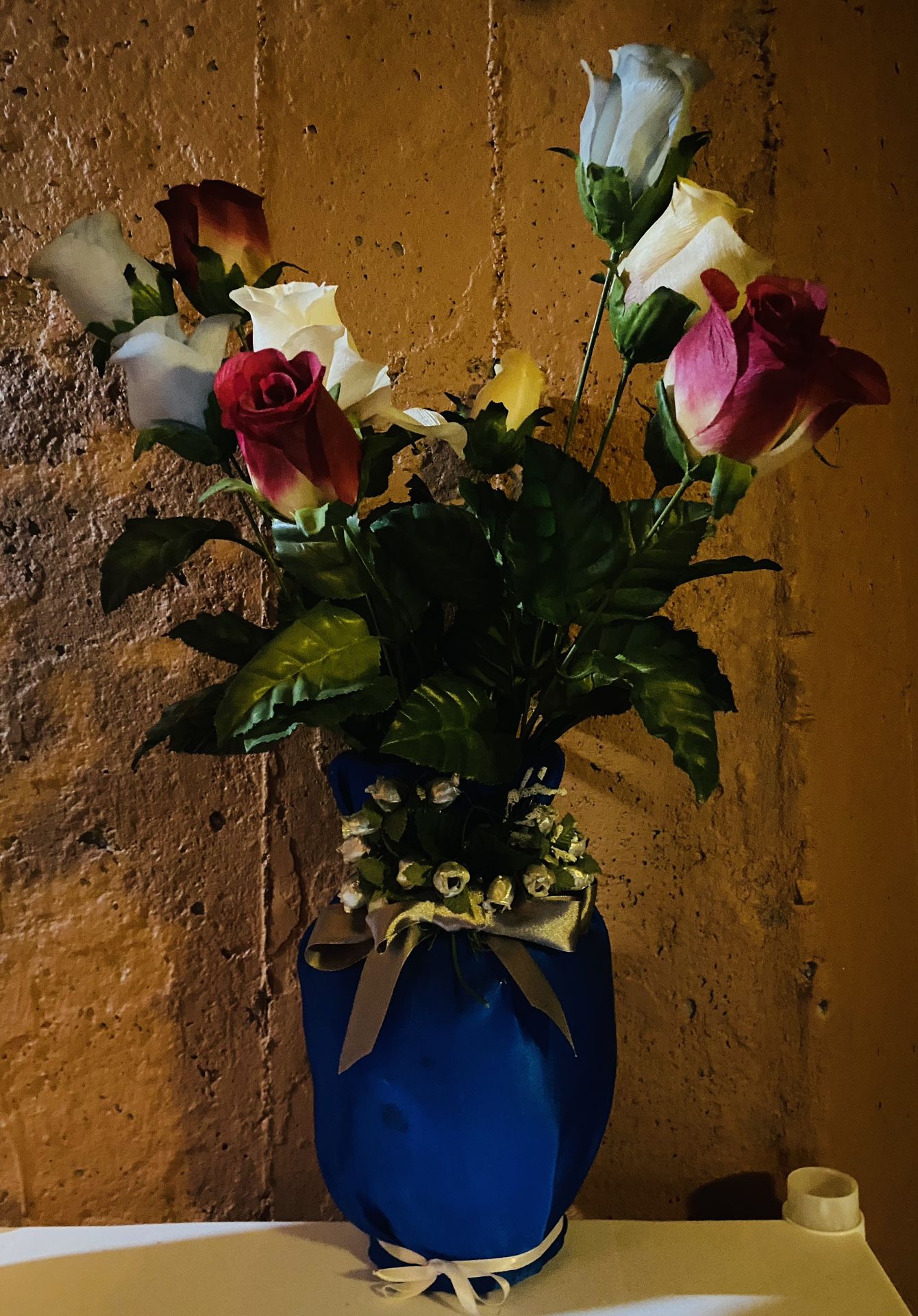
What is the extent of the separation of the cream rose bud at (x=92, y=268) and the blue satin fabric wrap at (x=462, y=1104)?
0.39 metres

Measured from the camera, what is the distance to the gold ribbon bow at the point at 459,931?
667 mm

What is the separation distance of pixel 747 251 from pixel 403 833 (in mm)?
452

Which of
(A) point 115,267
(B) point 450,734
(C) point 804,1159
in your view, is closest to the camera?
(B) point 450,734

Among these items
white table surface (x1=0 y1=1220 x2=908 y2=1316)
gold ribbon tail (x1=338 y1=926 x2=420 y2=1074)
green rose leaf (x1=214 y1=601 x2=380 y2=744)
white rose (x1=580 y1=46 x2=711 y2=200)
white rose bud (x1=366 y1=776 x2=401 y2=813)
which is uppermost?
white rose (x1=580 y1=46 x2=711 y2=200)

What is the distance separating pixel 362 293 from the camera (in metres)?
1.00

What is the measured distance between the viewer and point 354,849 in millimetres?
696

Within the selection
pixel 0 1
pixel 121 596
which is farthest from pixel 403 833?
pixel 0 1

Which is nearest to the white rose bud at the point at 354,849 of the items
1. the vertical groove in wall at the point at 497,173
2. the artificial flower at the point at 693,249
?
the artificial flower at the point at 693,249

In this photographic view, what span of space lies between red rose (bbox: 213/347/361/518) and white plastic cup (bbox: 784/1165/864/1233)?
69 centimetres

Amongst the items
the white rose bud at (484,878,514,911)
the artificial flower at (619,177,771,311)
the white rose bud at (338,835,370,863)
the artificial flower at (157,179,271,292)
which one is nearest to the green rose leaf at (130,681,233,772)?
the white rose bud at (338,835,370,863)

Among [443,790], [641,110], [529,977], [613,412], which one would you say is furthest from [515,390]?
[529,977]

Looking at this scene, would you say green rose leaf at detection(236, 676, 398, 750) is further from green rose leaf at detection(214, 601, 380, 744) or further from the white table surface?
the white table surface

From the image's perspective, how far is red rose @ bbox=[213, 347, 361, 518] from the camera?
1.85 ft

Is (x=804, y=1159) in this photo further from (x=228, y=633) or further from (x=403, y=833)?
(x=228, y=633)
